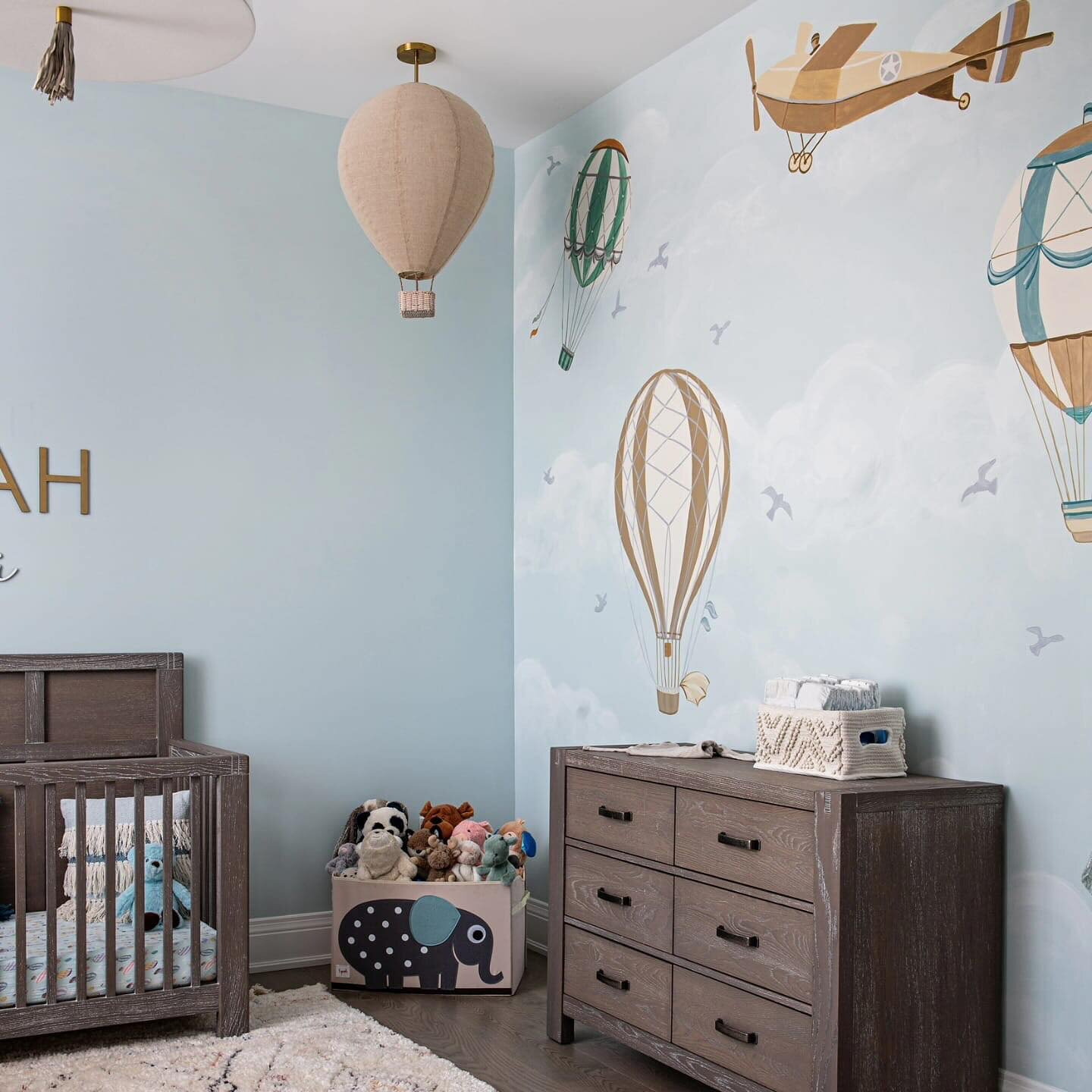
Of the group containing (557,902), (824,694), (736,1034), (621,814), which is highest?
(824,694)

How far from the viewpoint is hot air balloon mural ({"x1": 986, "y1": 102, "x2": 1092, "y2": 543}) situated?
2.07 metres

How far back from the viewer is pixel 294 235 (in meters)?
3.46

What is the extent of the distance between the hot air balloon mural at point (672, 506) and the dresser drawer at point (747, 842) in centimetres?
63

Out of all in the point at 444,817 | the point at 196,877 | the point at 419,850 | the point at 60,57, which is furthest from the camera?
the point at 444,817

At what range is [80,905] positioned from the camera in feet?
8.18

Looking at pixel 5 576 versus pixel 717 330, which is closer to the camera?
pixel 717 330

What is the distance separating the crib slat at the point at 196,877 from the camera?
2588 mm

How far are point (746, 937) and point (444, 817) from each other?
4.32 ft

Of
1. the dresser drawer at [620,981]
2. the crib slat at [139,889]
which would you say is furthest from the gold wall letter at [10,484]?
the dresser drawer at [620,981]

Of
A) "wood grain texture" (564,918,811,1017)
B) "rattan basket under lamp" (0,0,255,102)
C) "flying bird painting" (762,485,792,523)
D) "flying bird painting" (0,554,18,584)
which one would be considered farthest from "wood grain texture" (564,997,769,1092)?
"rattan basket under lamp" (0,0,255,102)

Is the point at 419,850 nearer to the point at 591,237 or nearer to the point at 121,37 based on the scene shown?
the point at 591,237

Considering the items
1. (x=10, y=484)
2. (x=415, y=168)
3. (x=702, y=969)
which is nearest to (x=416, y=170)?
(x=415, y=168)

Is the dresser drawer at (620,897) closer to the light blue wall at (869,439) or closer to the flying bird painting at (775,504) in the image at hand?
the light blue wall at (869,439)

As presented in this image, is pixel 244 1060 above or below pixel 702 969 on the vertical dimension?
below
